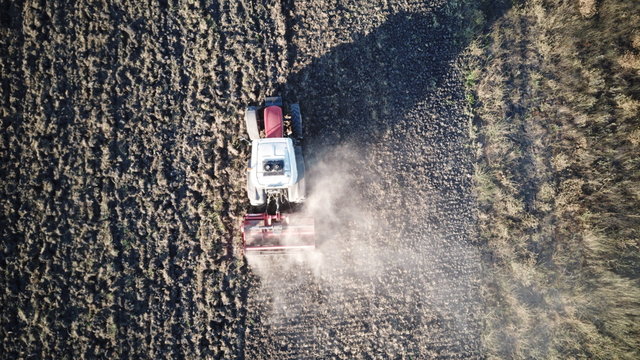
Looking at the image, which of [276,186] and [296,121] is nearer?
[276,186]

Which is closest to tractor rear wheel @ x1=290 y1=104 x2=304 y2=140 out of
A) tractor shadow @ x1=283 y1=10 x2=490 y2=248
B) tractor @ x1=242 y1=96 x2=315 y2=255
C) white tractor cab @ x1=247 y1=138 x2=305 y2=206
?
tractor @ x1=242 y1=96 x2=315 y2=255

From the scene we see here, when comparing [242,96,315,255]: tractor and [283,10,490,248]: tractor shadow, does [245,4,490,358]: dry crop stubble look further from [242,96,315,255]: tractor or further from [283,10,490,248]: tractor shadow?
[242,96,315,255]: tractor

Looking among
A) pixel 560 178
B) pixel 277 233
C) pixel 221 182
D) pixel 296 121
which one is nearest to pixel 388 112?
pixel 296 121

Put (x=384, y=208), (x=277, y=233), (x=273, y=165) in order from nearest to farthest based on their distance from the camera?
(x=273, y=165)
(x=277, y=233)
(x=384, y=208)

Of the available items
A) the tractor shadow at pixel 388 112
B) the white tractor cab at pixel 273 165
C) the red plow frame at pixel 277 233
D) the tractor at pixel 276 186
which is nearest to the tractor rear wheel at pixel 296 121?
the tractor at pixel 276 186

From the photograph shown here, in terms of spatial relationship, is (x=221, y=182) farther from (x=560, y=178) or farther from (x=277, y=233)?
(x=560, y=178)

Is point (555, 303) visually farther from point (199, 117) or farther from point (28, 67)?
point (28, 67)
